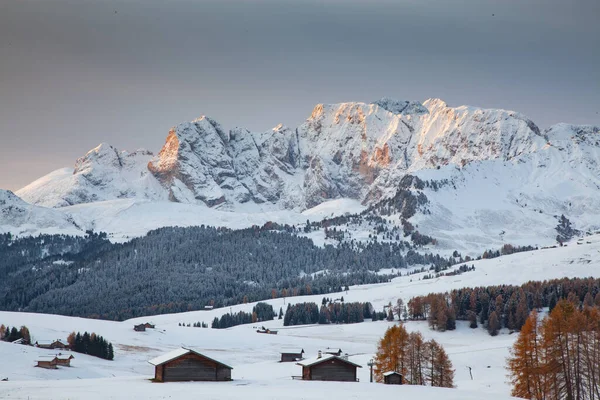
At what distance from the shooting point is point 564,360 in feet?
257

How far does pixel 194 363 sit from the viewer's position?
7838 centimetres

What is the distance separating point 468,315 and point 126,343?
9001 centimetres

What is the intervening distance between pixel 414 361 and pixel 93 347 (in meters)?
75.5

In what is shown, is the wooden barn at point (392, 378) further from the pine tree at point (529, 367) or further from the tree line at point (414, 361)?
the pine tree at point (529, 367)

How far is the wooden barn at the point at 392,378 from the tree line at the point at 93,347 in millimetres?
73886

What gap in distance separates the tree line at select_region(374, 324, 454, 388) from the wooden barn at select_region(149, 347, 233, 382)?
24848 millimetres

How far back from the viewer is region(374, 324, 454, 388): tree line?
9400 centimetres

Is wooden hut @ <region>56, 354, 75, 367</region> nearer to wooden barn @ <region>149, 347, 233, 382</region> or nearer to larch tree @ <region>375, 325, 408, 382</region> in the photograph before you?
wooden barn @ <region>149, 347, 233, 382</region>

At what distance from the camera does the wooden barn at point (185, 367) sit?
77.5 m

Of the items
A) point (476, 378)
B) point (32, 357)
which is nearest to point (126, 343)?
point (32, 357)

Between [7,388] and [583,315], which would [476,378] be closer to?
[583,315]

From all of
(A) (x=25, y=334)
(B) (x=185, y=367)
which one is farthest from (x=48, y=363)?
(B) (x=185, y=367)

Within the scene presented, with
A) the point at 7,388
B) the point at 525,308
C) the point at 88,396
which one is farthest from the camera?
the point at 525,308

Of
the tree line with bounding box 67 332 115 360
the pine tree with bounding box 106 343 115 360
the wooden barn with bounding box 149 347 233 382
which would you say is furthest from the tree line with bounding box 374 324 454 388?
the tree line with bounding box 67 332 115 360
